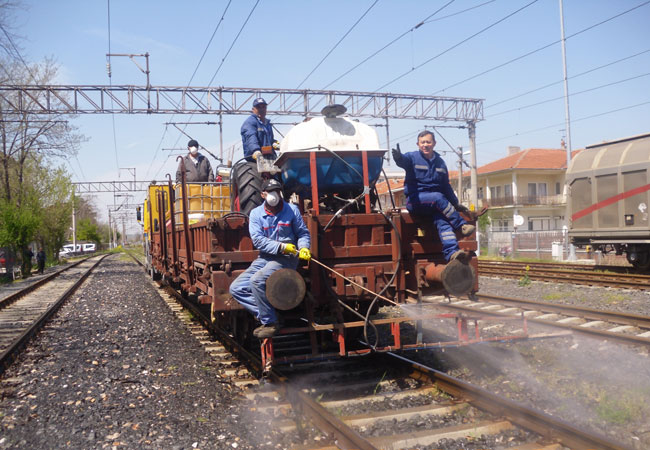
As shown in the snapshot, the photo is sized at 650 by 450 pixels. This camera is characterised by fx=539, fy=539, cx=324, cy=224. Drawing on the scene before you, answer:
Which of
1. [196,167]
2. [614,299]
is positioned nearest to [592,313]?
[614,299]

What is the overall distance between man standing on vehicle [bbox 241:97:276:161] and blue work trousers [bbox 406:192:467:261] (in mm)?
2302

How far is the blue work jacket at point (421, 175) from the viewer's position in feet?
19.3

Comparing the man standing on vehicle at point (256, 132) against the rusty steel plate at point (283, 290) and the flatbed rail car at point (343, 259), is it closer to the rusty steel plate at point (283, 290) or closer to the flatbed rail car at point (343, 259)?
the flatbed rail car at point (343, 259)

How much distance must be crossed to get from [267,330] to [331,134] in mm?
2429

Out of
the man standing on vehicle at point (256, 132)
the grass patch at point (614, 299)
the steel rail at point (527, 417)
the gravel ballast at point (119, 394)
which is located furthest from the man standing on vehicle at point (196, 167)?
the grass patch at point (614, 299)

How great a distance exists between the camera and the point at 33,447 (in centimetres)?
445

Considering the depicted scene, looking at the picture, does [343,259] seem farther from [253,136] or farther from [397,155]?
[253,136]

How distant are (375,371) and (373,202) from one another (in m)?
2.08

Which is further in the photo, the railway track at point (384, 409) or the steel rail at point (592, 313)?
the steel rail at point (592, 313)

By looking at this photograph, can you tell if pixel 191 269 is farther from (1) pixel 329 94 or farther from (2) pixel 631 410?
(1) pixel 329 94

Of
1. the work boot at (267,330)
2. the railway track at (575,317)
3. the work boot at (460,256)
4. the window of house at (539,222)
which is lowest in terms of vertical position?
the railway track at (575,317)

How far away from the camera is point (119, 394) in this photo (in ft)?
18.9

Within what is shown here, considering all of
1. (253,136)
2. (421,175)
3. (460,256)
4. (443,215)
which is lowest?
(460,256)

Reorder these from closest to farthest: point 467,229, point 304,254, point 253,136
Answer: point 304,254, point 467,229, point 253,136
